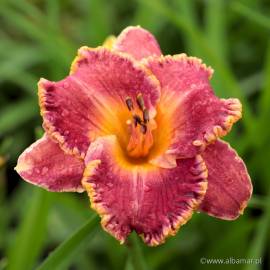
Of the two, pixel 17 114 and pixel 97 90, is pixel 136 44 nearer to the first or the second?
pixel 97 90

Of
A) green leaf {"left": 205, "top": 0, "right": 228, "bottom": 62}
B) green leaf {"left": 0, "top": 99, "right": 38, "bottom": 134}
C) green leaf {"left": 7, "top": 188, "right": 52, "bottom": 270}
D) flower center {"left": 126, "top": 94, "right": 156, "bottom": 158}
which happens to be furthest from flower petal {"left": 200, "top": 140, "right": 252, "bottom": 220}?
green leaf {"left": 0, "top": 99, "right": 38, "bottom": 134}

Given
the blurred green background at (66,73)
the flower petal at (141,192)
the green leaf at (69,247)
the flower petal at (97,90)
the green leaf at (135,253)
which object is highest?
the flower petal at (97,90)

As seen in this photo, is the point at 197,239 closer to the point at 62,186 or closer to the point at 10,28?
the point at 62,186

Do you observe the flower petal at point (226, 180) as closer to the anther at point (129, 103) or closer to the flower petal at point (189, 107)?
the flower petal at point (189, 107)

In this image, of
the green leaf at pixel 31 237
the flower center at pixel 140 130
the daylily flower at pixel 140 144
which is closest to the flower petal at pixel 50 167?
the daylily flower at pixel 140 144

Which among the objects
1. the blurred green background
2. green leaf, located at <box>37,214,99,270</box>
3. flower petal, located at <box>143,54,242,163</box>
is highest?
flower petal, located at <box>143,54,242,163</box>

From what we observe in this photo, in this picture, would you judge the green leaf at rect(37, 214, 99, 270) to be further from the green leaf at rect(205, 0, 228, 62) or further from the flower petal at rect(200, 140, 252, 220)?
the green leaf at rect(205, 0, 228, 62)
